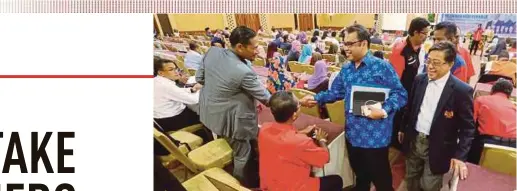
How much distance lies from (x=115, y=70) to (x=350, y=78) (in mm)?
868

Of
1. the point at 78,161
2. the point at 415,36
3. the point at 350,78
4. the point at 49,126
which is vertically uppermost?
the point at 415,36

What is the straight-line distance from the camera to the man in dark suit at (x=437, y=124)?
1748 mm

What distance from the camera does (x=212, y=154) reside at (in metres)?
1.86

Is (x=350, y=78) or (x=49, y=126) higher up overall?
(x=350, y=78)

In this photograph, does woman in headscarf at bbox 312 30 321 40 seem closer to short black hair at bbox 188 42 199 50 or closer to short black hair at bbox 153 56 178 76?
short black hair at bbox 188 42 199 50

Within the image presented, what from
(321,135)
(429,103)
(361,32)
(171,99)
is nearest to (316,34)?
(361,32)

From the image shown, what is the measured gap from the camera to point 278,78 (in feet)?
6.04

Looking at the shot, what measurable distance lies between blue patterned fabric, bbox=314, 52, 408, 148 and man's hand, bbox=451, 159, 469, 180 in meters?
0.25

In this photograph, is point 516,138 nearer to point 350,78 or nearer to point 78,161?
point 350,78

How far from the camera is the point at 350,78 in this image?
1.79 meters

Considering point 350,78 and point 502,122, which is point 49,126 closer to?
point 350,78

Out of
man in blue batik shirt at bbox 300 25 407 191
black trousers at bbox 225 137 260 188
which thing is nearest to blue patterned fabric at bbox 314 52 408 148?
man in blue batik shirt at bbox 300 25 407 191

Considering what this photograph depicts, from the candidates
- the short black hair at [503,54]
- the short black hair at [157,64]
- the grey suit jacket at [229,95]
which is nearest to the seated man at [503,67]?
the short black hair at [503,54]

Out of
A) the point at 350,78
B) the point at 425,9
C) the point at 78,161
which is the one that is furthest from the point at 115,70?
the point at 425,9
